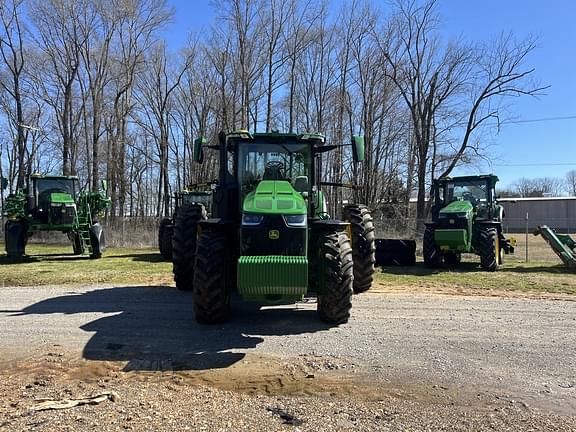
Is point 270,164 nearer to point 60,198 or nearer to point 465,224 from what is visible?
point 465,224

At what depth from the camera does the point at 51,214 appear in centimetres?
1917

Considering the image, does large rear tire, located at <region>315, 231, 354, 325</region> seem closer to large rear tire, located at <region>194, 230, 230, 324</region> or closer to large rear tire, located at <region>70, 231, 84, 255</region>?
large rear tire, located at <region>194, 230, 230, 324</region>

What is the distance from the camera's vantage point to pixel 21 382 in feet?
16.9

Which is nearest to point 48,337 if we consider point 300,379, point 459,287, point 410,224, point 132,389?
point 132,389

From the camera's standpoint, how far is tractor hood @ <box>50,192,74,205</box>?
63.5 feet

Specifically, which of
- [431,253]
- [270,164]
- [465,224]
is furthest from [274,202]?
[431,253]

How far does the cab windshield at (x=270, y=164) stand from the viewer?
332 inches

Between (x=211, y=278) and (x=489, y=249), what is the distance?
10.3m

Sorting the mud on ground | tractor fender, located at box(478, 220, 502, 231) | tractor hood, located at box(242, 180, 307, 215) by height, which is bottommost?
the mud on ground

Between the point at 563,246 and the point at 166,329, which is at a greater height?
the point at 563,246

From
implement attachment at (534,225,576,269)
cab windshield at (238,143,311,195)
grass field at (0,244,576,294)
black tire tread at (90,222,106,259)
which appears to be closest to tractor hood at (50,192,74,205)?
black tire tread at (90,222,106,259)

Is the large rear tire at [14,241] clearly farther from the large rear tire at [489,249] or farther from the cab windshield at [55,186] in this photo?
the large rear tire at [489,249]

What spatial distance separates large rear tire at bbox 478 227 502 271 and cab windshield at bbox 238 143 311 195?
8299mm

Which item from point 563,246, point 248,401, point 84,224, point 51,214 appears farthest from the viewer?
point 84,224
